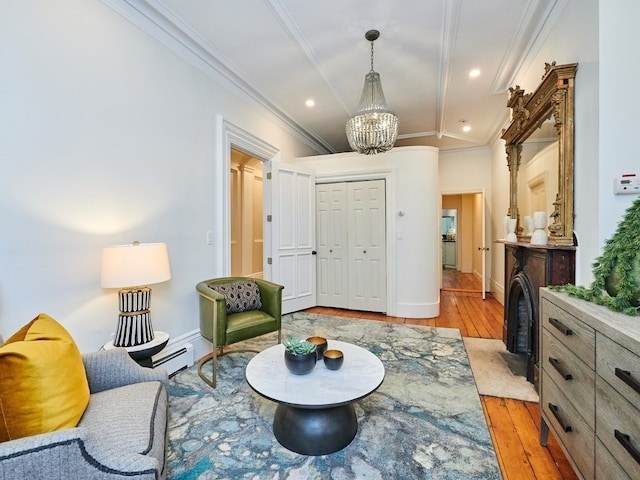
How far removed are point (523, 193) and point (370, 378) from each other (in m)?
2.55

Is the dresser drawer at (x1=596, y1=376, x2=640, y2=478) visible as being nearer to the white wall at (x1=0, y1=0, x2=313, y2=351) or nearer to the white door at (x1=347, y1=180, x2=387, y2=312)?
the white wall at (x1=0, y1=0, x2=313, y2=351)

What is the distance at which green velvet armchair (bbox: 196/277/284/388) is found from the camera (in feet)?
7.63

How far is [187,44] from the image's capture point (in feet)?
8.68

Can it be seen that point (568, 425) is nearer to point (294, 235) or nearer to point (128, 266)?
point (128, 266)

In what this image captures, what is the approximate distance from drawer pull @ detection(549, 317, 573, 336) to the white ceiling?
2.33 metres

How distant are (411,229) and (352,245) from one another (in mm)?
908

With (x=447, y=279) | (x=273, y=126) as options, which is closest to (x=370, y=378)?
(x=273, y=126)

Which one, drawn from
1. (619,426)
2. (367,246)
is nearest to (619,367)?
(619,426)

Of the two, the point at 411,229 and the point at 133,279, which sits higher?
the point at 411,229

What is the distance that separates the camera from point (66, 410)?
1.04 meters

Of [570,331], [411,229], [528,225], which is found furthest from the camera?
[411,229]

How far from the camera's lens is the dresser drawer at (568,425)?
3.86 ft

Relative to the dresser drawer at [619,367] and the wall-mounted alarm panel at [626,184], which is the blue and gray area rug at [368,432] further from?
the wall-mounted alarm panel at [626,184]

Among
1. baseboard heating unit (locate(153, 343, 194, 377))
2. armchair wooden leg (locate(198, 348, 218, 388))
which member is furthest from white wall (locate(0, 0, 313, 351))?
armchair wooden leg (locate(198, 348, 218, 388))
